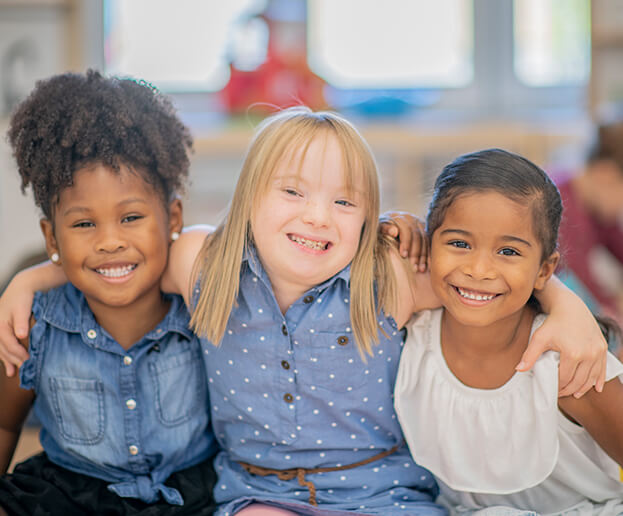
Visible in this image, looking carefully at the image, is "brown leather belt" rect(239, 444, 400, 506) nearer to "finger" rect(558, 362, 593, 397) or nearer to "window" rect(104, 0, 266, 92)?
"finger" rect(558, 362, 593, 397)

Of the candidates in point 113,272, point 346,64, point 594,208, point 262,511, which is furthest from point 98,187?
point 346,64

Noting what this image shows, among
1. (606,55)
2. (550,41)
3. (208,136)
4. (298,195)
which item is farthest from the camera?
(550,41)

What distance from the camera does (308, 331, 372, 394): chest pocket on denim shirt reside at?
46.3 inches

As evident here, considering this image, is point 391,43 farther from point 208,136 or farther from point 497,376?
point 497,376

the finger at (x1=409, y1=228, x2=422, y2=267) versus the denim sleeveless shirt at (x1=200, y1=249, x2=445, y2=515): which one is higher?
the finger at (x1=409, y1=228, x2=422, y2=267)

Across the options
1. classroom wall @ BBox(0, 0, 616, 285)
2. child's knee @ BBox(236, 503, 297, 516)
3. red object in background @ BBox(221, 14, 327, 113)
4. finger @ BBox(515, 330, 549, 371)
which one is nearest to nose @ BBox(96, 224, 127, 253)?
child's knee @ BBox(236, 503, 297, 516)

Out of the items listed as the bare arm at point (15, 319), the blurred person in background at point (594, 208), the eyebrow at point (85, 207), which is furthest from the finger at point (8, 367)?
the blurred person in background at point (594, 208)

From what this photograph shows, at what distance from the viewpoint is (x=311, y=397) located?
1188mm

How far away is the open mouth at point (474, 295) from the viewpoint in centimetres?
109

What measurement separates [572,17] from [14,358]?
8.96 ft

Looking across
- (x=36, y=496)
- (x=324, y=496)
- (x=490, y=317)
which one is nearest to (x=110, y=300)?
(x=36, y=496)

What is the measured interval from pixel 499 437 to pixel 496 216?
1.12ft

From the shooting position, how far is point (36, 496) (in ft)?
3.85

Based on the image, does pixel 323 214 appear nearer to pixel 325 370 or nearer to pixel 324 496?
pixel 325 370
